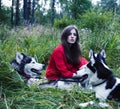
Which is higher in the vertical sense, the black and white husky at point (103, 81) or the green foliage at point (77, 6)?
the green foliage at point (77, 6)

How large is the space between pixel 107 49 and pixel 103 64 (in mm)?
3785

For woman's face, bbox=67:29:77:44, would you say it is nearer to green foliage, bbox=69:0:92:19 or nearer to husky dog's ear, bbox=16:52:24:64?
husky dog's ear, bbox=16:52:24:64

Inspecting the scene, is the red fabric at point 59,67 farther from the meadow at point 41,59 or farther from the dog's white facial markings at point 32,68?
the meadow at point 41,59

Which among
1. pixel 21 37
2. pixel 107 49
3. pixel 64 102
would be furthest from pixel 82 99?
pixel 21 37

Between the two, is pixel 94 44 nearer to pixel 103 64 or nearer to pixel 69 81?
pixel 69 81

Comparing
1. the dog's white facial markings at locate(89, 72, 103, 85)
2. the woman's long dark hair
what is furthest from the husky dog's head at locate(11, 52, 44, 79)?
the dog's white facial markings at locate(89, 72, 103, 85)

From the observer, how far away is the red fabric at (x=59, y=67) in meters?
6.79

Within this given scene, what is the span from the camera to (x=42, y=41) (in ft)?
35.0

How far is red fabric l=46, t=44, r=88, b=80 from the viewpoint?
22.3 ft

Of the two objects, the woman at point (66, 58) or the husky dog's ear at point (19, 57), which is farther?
the husky dog's ear at point (19, 57)

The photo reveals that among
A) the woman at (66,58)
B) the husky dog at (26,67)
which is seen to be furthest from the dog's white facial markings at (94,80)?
the husky dog at (26,67)

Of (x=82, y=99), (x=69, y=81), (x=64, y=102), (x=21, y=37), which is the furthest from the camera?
(x=21, y=37)

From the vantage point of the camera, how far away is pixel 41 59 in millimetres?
9445

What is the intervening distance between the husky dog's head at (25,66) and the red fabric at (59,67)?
1.34ft
